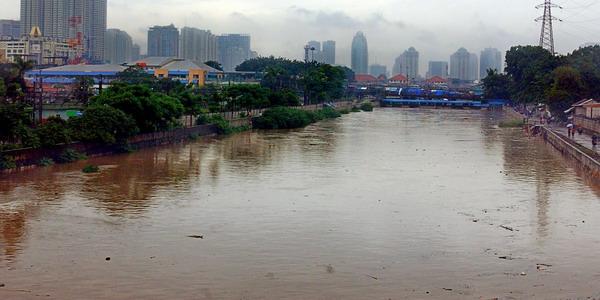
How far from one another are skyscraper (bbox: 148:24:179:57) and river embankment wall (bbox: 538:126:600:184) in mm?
97335

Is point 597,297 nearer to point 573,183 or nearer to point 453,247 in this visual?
point 453,247

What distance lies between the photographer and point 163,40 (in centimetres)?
12169

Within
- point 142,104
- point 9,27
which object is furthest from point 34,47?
point 142,104

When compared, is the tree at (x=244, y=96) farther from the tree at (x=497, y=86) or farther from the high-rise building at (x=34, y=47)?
the high-rise building at (x=34, y=47)

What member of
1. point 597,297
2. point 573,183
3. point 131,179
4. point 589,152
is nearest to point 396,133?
point 589,152

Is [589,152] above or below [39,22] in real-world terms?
below

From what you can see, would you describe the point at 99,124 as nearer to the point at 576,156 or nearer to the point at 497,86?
the point at 576,156

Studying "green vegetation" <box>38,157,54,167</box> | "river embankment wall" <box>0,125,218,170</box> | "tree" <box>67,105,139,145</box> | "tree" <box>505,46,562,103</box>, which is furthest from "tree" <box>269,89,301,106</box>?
"green vegetation" <box>38,157,54,167</box>

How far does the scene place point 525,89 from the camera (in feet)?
156

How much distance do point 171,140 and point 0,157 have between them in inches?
357

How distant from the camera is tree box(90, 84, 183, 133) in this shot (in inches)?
867

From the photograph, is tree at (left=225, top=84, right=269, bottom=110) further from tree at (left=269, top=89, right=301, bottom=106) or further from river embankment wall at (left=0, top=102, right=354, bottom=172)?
tree at (left=269, top=89, right=301, bottom=106)

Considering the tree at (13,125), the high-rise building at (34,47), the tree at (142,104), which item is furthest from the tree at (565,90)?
the high-rise building at (34,47)

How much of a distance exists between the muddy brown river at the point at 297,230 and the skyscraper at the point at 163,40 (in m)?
103
